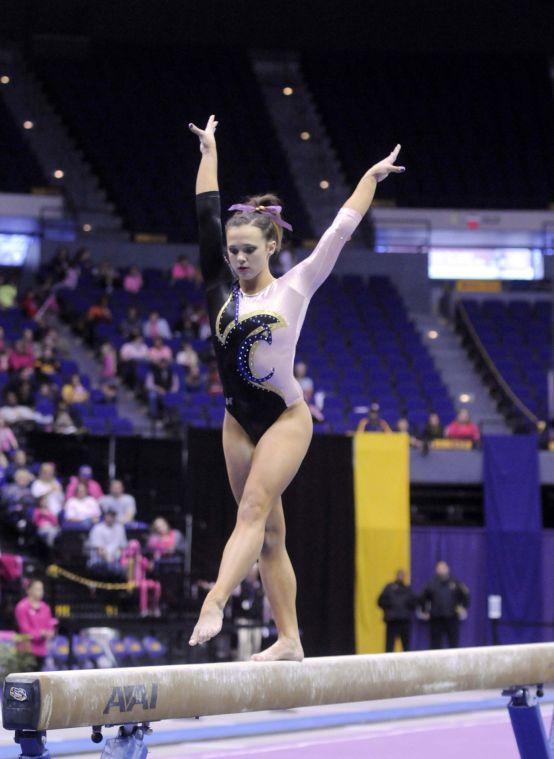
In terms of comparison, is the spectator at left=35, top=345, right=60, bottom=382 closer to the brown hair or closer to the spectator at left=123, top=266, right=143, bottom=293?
the spectator at left=123, top=266, right=143, bottom=293

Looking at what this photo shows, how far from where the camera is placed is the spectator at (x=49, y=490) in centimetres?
1216

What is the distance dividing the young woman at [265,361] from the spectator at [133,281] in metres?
13.9

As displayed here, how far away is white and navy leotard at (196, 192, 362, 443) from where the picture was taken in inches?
169

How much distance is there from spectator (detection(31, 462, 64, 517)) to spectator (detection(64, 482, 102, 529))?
0.10 metres

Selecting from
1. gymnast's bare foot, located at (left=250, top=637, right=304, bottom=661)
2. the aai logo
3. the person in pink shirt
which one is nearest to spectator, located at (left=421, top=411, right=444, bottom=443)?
the person in pink shirt

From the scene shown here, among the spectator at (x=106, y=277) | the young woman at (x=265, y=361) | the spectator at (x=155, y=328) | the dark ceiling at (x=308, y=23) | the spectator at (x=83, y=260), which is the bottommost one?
the young woman at (x=265, y=361)

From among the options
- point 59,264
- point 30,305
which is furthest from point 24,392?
point 59,264

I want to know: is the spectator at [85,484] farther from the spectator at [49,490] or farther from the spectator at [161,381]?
the spectator at [161,381]

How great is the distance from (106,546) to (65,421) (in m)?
2.17

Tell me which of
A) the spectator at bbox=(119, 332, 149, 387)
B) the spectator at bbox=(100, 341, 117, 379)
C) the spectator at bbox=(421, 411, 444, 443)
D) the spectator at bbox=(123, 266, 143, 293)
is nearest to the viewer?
the spectator at bbox=(100, 341, 117, 379)

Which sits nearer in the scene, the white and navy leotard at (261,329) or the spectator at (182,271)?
the white and navy leotard at (261,329)

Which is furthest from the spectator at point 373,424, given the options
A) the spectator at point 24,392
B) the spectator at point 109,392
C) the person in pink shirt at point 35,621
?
the person in pink shirt at point 35,621

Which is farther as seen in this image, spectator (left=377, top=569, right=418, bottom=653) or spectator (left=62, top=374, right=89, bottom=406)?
spectator (left=62, top=374, right=89, bottom=406)

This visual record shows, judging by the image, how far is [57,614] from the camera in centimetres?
1183
